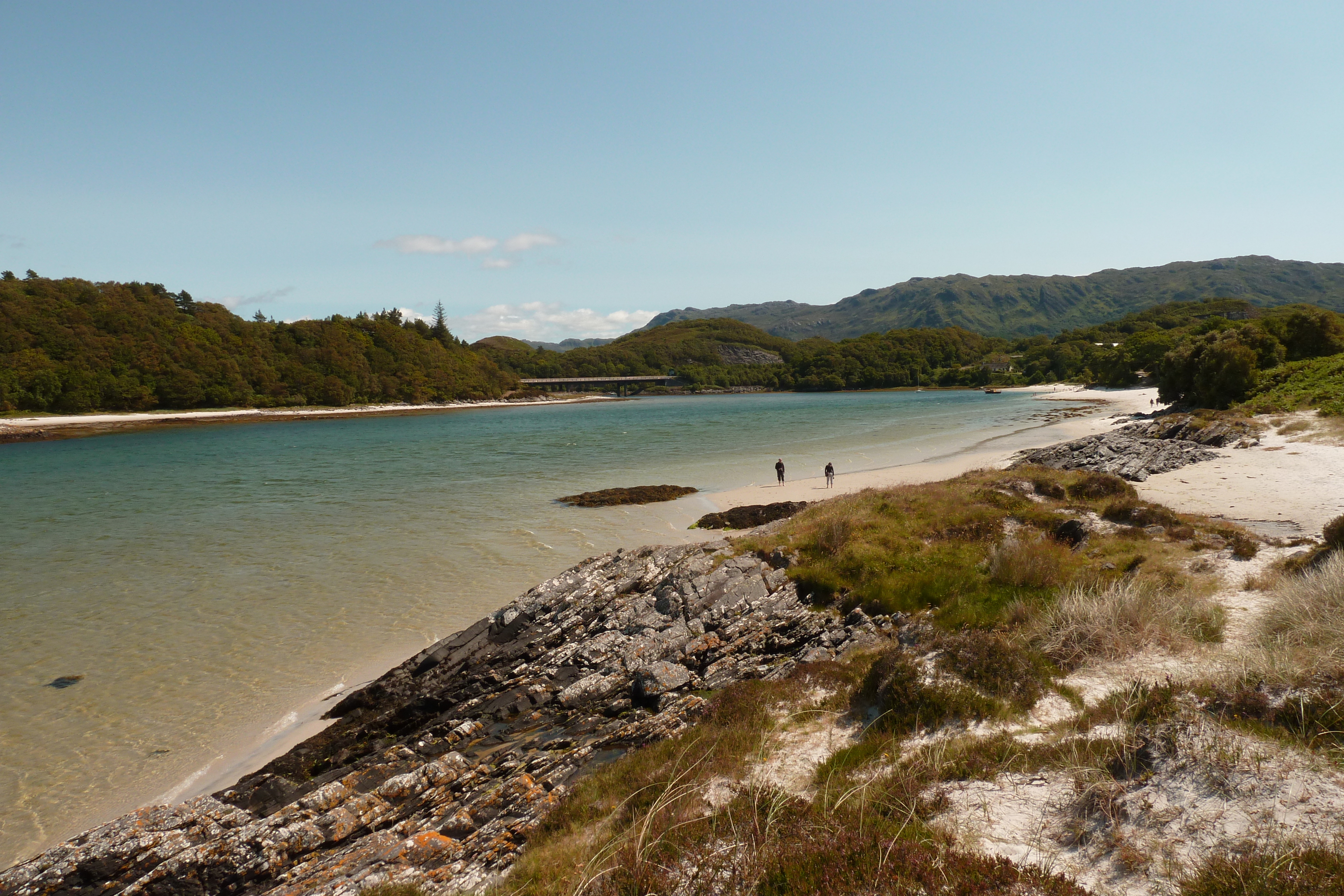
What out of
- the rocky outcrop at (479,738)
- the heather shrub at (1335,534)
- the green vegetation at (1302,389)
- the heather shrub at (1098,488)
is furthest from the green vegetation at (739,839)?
the green vegetation at (1302,389)

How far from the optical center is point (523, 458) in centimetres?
5438

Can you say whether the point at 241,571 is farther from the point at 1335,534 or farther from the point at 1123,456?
the point at 1123,456

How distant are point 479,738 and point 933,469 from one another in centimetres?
3461

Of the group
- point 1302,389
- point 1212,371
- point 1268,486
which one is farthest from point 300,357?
point 1302,389

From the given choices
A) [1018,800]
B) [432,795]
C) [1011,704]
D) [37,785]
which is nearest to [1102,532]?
[1011,704]

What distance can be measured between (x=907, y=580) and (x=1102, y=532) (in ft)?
19.5

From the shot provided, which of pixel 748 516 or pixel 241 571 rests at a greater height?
pixel 241 571

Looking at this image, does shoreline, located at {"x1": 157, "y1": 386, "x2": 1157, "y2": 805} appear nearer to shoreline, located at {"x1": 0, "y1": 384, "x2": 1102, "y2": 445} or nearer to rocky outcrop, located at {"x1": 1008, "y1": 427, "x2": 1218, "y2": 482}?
rocky outcrop, located at {"x1": 1008, "y1": 427, "x2": 1218, "y2": 482}

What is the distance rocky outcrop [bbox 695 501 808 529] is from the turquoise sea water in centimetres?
135

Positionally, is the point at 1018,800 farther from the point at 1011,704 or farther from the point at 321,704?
the point at 321,704

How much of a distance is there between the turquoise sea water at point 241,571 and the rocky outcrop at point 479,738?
282cm

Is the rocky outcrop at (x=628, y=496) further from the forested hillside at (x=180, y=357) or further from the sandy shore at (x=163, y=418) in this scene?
the forested hillside at (x=180, y=357)

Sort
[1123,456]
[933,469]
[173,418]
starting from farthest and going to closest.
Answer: [173,418], [933,469], [1123,456]

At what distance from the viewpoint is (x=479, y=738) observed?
964 cm
